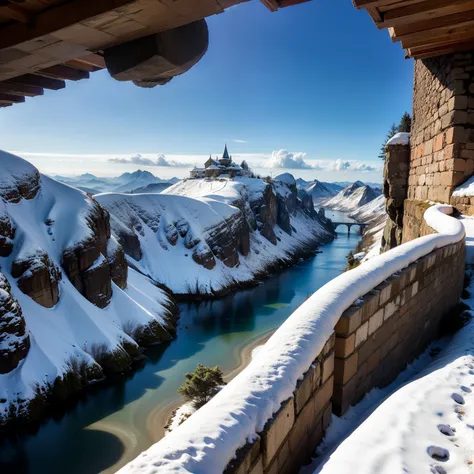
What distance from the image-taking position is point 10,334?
23062mm

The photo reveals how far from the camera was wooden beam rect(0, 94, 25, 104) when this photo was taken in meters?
3.61

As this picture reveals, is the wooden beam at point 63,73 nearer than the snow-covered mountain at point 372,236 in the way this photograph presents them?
Yes


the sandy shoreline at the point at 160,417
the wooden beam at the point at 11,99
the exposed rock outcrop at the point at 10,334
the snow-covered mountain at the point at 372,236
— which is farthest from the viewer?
the snow-covered mountain at the point at 372,236

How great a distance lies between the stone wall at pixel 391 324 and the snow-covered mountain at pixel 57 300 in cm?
2391

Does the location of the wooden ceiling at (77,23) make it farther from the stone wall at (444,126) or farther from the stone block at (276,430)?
the stone wall at (444,126)

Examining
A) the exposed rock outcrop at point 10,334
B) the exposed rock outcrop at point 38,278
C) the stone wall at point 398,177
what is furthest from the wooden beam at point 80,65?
the exposed rock outcrop at point 38,278

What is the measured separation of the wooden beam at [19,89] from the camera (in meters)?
3.31

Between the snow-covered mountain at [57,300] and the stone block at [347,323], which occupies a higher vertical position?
the stone block at [347,323]

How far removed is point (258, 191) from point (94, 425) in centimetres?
6992

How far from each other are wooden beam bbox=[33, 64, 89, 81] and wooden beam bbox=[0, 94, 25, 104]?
1.69ft

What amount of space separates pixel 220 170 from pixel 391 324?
3690 inches

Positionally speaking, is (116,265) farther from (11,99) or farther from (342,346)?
(342,346)

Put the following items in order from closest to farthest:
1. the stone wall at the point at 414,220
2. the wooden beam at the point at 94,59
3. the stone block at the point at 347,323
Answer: the wooden beam at the point at 94,59
the stone block at the point at 347,323
the stone wall at the point at 414,220

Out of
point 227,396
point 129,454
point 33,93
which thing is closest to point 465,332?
point 227,396
